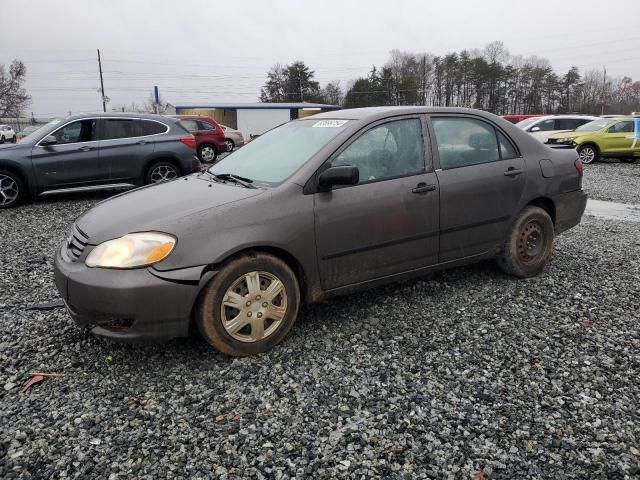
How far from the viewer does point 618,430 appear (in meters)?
2.42

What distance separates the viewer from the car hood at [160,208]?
2951 millimetres

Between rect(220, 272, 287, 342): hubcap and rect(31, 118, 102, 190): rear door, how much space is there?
21.9 ft

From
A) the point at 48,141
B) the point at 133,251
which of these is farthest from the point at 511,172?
the point at 48,141

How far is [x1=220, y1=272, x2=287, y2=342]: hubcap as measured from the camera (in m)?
3.03

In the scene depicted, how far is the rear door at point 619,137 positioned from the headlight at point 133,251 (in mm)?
17190

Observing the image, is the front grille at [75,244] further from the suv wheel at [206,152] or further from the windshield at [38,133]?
the suv wheel at [206,152]

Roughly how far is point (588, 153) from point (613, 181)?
4.79m

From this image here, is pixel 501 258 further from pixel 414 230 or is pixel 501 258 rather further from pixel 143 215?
pixel 143 215

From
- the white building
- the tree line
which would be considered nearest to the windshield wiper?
the white building

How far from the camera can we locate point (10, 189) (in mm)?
8141

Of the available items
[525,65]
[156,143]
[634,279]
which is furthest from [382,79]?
[634,279]

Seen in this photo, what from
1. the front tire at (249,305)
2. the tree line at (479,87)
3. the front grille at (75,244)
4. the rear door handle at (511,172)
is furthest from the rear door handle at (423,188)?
the tree line at (479,87)

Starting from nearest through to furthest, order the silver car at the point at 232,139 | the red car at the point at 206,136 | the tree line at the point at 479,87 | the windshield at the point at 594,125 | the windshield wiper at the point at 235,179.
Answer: the windshield wiper at the point at 235,179 < the windshield at the point at 594,125 < the red car at the point at 206,136 < the silver car at the point at 232,139 < the tree line at the point at 479,87

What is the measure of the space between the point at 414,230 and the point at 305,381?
1459mm
